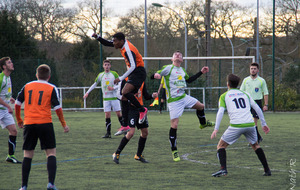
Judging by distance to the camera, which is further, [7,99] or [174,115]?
[174,115]

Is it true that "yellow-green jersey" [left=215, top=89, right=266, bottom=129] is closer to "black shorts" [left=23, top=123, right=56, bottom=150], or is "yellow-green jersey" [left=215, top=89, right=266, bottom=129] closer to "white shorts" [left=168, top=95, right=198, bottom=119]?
"white shorts" [left=168, top=95, right=198, bottom=119]

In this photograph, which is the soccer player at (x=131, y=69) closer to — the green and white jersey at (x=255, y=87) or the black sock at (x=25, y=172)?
the black sock at (x=25, y=172)

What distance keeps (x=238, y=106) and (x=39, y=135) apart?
2.85 metres

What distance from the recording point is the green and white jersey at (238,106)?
252 inches

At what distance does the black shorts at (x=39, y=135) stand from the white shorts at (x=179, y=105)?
3.28 metres

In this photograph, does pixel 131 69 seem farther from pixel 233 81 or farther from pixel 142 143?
pixel 233 81

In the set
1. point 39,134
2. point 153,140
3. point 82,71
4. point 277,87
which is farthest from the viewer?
point 82,71

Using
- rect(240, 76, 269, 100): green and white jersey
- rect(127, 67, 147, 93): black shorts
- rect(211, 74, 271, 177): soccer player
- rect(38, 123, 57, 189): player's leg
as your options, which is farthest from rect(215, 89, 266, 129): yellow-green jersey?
rect(240, 76, 269, 100): green and white jersey

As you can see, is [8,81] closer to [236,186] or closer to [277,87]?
[236,186]

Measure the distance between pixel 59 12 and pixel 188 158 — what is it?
32.4 meters

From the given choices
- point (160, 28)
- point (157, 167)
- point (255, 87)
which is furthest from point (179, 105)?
point (160, 28)

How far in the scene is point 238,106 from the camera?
253 inches

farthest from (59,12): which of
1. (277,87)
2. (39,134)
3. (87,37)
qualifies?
(39,134)

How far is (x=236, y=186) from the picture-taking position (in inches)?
229
